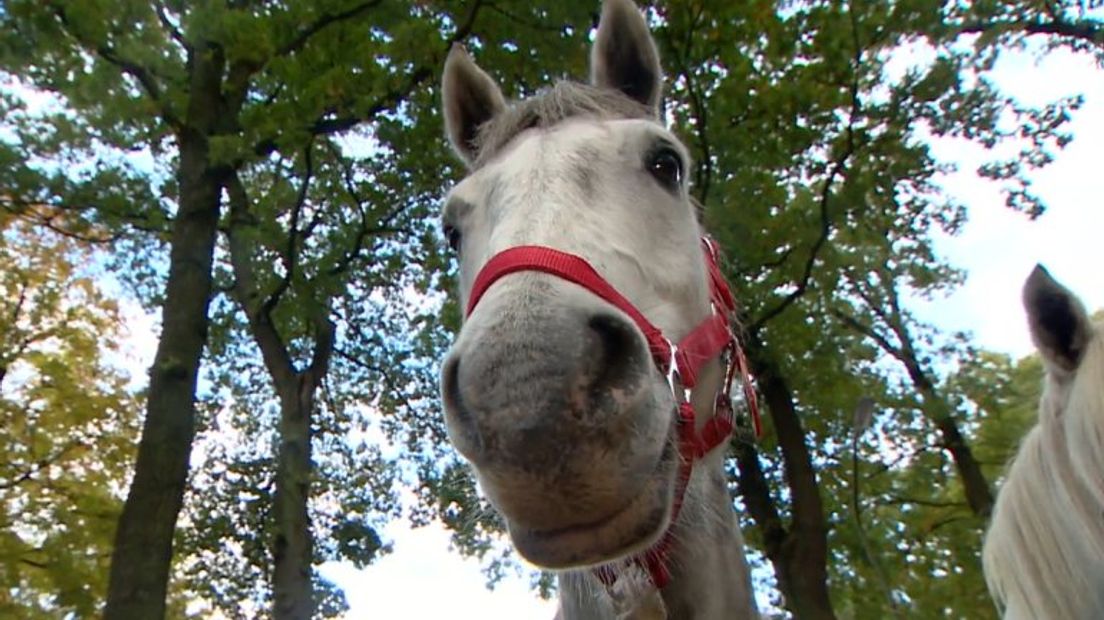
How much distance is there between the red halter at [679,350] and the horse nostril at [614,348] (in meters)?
0.21

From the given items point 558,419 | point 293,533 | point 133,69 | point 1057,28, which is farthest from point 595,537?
point 1057,28

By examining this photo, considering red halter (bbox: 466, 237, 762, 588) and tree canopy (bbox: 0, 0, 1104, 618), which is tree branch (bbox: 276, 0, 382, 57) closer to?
tree canopy (bbox: 0, 0, 1104, 618)

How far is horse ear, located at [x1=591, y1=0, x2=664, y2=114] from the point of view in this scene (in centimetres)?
379

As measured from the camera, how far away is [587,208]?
2.70 meters

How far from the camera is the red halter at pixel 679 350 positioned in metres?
2.30

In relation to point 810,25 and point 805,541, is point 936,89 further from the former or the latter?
point 805,541

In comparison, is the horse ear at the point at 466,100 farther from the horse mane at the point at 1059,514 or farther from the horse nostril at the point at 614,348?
the horse mane at the point at 1059,514

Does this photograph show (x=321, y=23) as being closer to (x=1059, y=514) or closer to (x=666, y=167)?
(x=666, y=167)

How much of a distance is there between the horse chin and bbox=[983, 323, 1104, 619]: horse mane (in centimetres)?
107

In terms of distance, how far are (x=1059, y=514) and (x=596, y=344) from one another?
4.37ft

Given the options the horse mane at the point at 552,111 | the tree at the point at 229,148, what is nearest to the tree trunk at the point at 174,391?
the tree at the point at 229,148

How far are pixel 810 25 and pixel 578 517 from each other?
10101 millimetres

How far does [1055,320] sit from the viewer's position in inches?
93.2

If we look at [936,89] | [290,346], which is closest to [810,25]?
[936,89]
